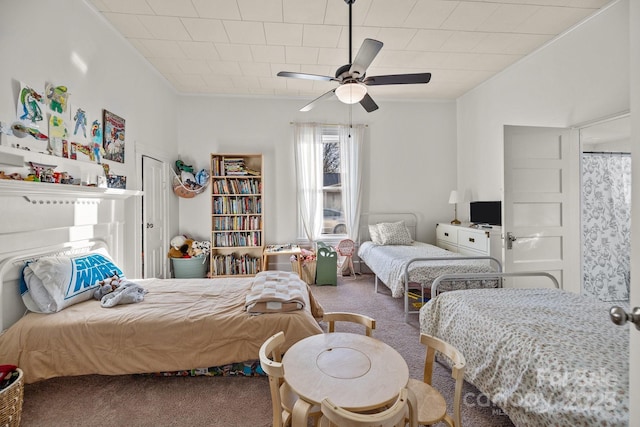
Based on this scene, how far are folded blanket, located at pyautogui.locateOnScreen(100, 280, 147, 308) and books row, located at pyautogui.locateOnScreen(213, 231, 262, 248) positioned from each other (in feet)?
6.93

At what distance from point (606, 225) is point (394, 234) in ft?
8.39

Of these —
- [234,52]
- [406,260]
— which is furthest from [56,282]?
[406,260]

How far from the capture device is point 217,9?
8.77 ft

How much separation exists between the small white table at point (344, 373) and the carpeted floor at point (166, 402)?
0.63 metres

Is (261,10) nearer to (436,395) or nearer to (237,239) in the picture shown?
(237,239)

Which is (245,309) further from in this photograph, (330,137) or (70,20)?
(330,137)

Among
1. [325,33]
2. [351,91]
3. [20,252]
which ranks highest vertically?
[325,33]

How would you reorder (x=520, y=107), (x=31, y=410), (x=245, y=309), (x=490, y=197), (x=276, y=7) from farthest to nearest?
(x=490, y=197) < (x=520, y=107) < (x=276, y=7) < (x=245, y=309) < (x=31, y=410)

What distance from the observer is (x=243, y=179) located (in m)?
4.57

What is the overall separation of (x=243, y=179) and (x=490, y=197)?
12.2 feet

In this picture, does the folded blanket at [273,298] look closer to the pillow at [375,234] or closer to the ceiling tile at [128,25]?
the pillow at [375,234]

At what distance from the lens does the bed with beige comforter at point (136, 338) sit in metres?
1.83

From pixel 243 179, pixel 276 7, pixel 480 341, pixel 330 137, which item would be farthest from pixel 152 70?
pixel 480 341

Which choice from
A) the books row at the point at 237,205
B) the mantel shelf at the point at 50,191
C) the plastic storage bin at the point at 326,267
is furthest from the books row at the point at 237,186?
the mantel shelf at the point at 50,191
